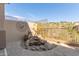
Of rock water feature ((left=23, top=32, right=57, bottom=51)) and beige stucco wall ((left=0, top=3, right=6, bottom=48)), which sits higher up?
beige stucco wall ((left=0, top=3, right=6, bottom=48))

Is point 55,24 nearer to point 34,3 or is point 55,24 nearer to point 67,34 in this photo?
point 67,34

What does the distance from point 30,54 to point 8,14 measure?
58 cm

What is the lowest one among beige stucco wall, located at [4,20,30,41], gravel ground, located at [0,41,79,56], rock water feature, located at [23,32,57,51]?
gravel ground, located at [0,41,79,56]

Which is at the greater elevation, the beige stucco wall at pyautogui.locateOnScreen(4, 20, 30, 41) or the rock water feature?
the beige stucco wall at pyautogui.locateOnScreen(4, 20, 30, 41)

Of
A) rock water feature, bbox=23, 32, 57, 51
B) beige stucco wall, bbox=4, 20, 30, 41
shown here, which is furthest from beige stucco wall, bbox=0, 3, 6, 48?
rock water feature, bbox=23, 32, 57, 51

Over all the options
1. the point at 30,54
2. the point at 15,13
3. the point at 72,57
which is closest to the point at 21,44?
the point at 30,54

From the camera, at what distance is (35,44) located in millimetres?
2088

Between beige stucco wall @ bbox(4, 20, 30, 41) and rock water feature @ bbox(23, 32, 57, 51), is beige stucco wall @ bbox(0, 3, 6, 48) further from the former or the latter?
rock water feature @ bbox(23, 32, 57, 51)

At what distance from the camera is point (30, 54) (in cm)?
209

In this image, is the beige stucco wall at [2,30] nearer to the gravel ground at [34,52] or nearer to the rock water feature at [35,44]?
the gravel ground at [34,52]

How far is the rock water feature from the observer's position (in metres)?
2.08

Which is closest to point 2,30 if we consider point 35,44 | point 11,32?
point 11,32

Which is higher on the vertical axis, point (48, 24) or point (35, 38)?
point (48, 24)

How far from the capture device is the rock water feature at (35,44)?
2.08 meters
